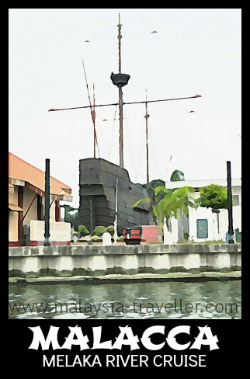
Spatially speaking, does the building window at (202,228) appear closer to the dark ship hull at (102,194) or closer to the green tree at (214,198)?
the green tree at (214,198)

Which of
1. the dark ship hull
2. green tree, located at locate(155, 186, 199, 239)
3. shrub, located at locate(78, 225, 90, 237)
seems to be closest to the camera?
the dark ship hull

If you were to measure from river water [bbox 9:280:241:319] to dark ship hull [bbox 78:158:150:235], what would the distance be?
1392 centimetres

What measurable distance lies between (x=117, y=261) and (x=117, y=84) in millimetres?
25468

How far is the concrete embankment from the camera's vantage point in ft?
80.9

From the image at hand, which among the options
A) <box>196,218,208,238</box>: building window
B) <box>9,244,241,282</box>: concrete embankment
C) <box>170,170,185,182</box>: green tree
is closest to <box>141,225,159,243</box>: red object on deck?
<box>196,218,208,238</box>: building window

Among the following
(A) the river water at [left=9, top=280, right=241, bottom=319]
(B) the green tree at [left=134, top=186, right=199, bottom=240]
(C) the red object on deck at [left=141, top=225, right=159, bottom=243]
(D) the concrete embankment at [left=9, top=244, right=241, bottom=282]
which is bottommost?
(A) the river water at [left=9, top=280, right=241, bottom=319]

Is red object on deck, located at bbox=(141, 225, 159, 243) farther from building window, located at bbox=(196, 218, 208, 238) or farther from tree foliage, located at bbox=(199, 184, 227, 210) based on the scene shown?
building window, located at bbox=(196, 218, 208, 238)

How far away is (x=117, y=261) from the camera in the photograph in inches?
989

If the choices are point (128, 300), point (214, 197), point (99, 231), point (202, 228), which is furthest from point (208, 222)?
point (128, 300)

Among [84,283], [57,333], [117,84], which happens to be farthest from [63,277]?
[117,84]

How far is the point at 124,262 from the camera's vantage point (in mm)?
25094

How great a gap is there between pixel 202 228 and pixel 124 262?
21.3 meters
